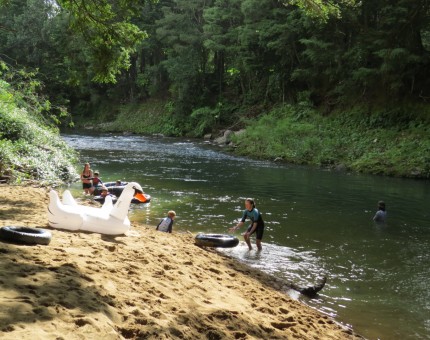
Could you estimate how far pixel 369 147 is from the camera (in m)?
26.9


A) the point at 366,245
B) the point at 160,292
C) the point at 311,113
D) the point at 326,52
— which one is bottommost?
the point at 366,245

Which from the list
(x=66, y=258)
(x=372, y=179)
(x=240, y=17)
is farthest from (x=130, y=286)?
(x=240, y=17)

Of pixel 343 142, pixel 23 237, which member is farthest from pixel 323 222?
pixel 343 142

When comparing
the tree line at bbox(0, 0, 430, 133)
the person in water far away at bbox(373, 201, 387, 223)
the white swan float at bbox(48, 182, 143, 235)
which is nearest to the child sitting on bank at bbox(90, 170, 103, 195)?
the tree line at bbox(0, 0, 430, 133)

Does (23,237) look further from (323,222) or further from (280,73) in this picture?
(280,73)

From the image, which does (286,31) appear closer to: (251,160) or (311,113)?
(311,113)

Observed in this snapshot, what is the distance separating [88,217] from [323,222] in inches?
312

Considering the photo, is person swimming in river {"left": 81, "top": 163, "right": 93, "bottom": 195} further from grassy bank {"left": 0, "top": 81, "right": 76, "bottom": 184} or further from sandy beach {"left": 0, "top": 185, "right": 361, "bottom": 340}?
sandy beach {"left": 0, "top": 185, "right": 361, "bottom": 340}

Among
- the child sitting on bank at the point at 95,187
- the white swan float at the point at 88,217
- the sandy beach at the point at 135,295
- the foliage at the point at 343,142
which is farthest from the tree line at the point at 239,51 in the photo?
the sandy beach at the point at 135,295

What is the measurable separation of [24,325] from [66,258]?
221cm

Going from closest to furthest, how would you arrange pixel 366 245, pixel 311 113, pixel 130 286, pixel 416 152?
pixel 130 286 → pixel 366 245 → pixel 416 152 → pixel 311 113

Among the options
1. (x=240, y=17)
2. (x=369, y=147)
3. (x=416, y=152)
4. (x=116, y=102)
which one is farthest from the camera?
(x=116, y=102)

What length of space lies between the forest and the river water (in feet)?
13.9

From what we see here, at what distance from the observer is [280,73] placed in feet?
122
